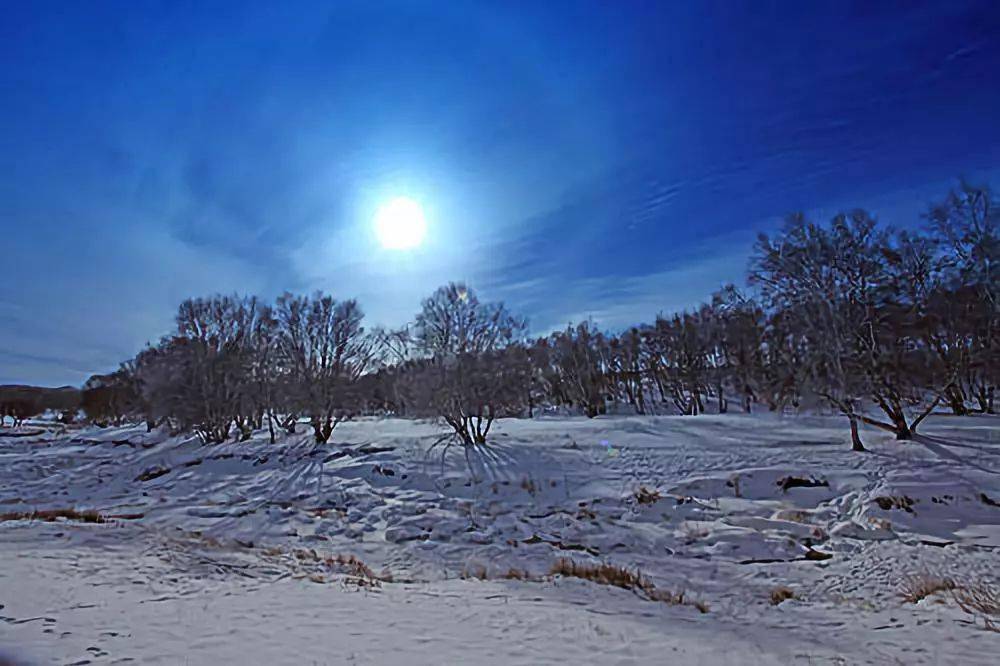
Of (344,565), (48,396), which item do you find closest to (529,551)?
(344,565)

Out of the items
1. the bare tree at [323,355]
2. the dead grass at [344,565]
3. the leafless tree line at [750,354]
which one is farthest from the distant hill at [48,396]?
the dead grass at [344,565]

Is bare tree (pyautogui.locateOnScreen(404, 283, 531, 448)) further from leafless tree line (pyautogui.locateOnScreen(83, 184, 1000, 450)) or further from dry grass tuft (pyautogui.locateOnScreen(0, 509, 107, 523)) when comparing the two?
dry grass tuft (pyautogui.locateOnScreen(0, 509, 107, 523))

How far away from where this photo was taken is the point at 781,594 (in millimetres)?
9883

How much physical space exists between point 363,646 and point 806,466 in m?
16.3

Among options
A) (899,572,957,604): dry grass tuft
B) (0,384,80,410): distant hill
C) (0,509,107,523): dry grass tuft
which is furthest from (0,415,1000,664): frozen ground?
(0,384,80,410): distant hill

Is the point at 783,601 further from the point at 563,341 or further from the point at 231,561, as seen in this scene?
the point at 563,341

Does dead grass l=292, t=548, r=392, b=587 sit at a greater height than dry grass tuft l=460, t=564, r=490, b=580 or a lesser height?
greater

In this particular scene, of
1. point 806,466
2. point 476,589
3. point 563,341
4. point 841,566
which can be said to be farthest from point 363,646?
point 563,341

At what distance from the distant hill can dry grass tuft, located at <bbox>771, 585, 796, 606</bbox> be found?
11013cm

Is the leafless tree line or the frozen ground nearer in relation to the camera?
the frozen ground

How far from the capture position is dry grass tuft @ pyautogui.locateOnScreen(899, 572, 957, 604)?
922 cm

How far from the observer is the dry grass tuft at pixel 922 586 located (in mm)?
9224

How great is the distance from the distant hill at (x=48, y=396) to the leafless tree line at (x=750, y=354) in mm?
64935

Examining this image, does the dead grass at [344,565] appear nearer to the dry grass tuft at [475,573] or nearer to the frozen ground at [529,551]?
the frozen ground at [529,551]
